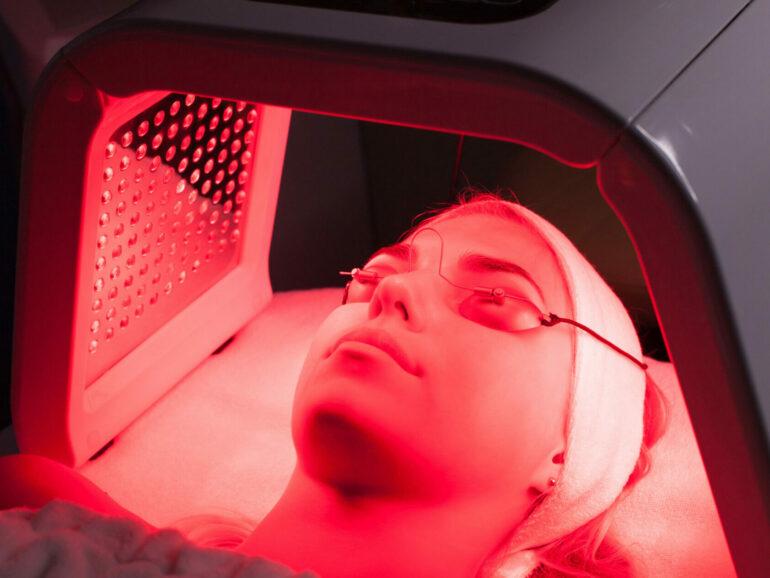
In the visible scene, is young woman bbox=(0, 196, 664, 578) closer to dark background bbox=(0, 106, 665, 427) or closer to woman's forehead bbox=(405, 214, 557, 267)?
woman's forehead bbox=(405, 214, 557, 267)

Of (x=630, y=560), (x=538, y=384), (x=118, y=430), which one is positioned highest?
(x=538, y=384)

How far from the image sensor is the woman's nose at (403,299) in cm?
77

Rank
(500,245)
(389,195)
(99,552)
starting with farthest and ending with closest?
(389,195) < (500,245) < (99,552)

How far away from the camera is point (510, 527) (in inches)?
32.4

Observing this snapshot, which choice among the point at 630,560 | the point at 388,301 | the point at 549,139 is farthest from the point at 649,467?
the point at 549,139

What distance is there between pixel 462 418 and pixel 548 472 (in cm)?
12

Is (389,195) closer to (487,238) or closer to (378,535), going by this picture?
(487,238)

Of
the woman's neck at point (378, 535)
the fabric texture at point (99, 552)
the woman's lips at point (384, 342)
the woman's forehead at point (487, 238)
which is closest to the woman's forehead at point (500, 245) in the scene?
the woman's forehead at point (487, 238)

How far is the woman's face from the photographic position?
728 mm

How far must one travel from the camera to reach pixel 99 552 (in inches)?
24.6

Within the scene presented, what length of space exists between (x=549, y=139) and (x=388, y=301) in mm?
262

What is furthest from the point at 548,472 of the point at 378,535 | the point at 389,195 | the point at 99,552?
the point at 389,195

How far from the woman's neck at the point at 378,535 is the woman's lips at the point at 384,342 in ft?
0.39

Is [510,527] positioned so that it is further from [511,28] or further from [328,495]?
[511,28]
